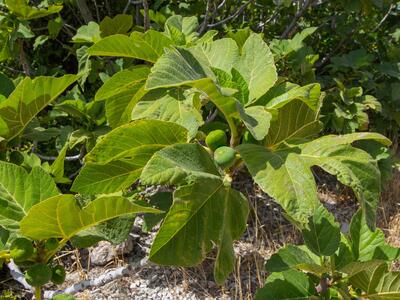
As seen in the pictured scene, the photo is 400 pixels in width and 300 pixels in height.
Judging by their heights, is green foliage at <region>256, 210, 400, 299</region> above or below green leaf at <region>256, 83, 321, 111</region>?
below

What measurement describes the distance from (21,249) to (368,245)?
0.95 metres

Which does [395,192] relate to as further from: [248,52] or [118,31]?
[248,52]

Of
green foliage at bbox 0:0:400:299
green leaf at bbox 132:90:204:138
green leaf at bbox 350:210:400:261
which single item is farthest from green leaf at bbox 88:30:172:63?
green leaf at bbox 350:210:400:261

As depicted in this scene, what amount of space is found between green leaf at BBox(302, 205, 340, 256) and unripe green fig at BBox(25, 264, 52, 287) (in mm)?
662

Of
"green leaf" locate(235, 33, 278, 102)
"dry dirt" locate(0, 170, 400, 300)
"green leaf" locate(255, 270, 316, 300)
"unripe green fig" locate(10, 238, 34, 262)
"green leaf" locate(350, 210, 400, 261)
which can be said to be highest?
"green leaf" locate(235, 33, 278, 102)

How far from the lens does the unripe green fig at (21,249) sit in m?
0.95

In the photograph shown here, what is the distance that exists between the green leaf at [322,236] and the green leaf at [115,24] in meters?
1.10

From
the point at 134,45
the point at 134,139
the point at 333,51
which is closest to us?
the point at 134,139

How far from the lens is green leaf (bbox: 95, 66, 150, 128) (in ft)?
A: 4.19

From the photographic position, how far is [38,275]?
0.96m

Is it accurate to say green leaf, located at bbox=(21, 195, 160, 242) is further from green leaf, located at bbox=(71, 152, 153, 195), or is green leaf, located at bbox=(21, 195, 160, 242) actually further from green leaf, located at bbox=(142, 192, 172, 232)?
green leaf, located at bbox=(142, 192, 172, 232)

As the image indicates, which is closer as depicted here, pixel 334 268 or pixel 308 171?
pixel 308 171

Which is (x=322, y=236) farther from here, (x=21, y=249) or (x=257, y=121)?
(x=21, y=249)

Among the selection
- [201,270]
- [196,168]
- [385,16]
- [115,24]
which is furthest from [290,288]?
[385,16]
